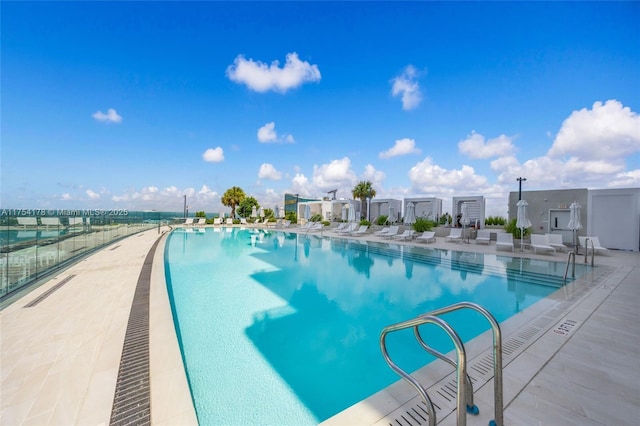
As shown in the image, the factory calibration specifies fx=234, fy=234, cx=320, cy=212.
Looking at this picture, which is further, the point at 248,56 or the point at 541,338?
the point at 248,56

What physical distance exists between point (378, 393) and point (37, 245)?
6258mm

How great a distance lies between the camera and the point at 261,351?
9.58 feet

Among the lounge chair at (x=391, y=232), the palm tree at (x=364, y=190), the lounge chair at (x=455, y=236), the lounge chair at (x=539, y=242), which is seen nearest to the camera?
the lounge chair at (x=539, y=242)

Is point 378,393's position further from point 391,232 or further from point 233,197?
point 233,197

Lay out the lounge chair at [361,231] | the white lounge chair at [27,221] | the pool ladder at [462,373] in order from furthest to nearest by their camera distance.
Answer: the lounge chair at [361,231] < the white lounge chair at [27,221] < the pool ladder at [462,373]

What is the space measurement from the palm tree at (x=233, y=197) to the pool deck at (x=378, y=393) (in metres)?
26.0

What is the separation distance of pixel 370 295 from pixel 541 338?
267 cm

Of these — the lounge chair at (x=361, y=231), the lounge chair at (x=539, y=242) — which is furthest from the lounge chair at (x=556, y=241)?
the lounge chair at (x=361, y=231)

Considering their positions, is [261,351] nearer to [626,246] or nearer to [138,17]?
[138,17]

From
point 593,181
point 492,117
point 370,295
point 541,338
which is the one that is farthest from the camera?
point 492,117

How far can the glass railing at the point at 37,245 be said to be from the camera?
3500mm

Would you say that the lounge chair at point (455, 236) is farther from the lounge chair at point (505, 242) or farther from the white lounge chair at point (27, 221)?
the white lounge chair at point (27, 221)

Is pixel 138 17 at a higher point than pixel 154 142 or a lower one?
higher

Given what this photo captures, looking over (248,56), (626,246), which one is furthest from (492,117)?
(248,56)
